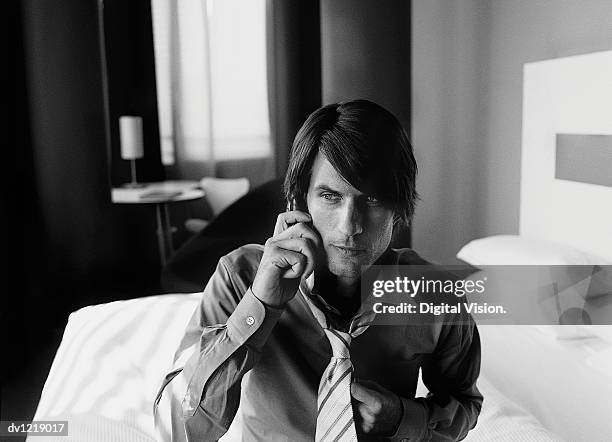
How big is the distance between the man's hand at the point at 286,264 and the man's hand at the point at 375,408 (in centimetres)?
16

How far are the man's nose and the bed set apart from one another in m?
0.19

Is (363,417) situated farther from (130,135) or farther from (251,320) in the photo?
(130,135)

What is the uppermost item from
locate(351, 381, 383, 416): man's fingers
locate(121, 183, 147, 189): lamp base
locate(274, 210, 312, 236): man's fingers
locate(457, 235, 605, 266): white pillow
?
locate(121, 183, 147, 189): lamp base

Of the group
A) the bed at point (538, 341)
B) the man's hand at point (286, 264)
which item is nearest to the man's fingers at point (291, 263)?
the man's hand at point (286, 264)

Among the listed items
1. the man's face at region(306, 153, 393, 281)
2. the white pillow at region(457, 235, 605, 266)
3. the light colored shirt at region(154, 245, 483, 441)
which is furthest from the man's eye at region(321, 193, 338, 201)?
the white pillow at region(457, 235, 605, 266)

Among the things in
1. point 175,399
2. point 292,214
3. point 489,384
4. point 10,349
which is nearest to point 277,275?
point 292,214

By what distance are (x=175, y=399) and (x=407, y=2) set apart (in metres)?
0.62

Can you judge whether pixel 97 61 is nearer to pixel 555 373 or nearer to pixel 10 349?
pixel 10 349

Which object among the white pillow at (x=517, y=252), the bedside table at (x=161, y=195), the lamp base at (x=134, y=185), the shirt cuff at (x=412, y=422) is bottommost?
the shirt cuff at (x=412, y=422)

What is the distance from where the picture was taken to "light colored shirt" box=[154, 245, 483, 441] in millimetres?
732

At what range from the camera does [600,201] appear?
79cm

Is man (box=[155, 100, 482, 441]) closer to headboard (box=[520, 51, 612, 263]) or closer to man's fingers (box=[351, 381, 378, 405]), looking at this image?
man's fingers (box=[351, 381, 378, 405])

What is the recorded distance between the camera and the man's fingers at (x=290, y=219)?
715 mm

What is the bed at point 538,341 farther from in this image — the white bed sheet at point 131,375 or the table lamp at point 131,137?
the table lamp at point 131,137
